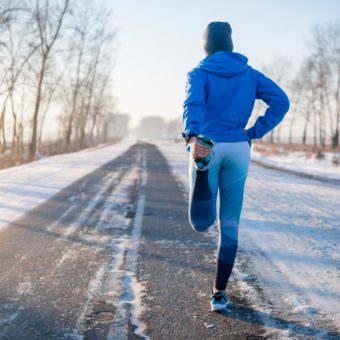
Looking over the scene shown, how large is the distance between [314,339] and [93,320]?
141 centimetres

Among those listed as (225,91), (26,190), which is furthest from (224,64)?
(26,190)

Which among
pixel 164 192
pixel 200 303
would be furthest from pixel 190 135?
pixel 164 192

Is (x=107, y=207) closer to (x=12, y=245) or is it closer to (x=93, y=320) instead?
(x=12, y=245)

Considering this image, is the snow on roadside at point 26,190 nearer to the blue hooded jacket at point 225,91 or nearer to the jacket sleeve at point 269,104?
the blue hooded jacket at point 225,91

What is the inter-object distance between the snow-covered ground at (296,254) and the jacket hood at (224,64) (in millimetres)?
1714

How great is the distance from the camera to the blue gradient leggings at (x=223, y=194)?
283 cm

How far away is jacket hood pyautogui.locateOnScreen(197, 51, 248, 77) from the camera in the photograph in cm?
280

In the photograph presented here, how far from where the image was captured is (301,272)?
12.4 ft

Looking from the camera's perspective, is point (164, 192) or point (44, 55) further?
point (44, 55)

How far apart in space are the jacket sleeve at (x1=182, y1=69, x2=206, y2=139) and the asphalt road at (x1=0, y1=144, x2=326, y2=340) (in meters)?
1.27

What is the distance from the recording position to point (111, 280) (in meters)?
3.45

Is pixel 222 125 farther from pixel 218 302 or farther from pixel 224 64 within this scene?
pixel 218 302

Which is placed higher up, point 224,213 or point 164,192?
point 224,213

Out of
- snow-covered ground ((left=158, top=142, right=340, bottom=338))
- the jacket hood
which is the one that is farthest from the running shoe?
the jacket hood
